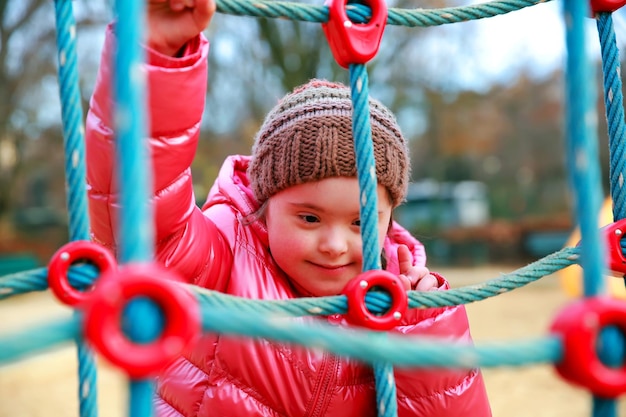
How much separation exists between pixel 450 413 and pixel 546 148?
1054 centimetres

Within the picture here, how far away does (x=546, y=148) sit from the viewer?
10.7 meters

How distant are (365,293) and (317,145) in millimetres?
288

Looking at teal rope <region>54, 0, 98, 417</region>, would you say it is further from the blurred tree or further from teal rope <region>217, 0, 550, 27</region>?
the blurred tree

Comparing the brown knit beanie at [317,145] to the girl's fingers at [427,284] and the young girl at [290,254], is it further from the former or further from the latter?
the girl's fingers at [427,284]

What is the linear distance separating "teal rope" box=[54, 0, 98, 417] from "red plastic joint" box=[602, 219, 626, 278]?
0.66m

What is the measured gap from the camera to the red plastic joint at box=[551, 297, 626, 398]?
440 millimetres

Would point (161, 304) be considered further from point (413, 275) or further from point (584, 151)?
point (413, 275)

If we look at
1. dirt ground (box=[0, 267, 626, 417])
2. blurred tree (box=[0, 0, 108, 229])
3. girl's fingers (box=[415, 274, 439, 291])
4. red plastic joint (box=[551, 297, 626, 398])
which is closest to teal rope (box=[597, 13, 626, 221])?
girl's fingers (box=[415, 274, 439, 291])

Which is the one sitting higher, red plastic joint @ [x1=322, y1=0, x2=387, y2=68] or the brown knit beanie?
red plastic joint @ [x1=322, y1=0, x2=387, y2=68]

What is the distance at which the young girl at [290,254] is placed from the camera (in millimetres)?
858

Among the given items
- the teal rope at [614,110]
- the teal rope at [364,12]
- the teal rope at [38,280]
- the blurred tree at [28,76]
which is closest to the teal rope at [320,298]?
the teal rope at [38,280]

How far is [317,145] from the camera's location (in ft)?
3.09

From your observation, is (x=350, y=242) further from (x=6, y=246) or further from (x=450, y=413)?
(x=6, y=246)

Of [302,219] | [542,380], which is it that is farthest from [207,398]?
[542,380]
